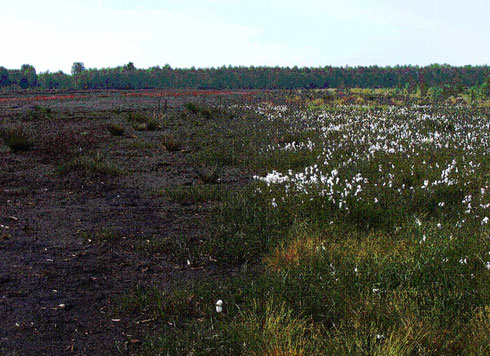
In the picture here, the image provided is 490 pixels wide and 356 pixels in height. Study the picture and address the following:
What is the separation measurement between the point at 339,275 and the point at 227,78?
362 feet

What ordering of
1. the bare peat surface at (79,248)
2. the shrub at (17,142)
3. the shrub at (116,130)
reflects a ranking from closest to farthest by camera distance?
the bare peat surface at (79,248) < the shrub at (17,142) < the shrub at (116,130)

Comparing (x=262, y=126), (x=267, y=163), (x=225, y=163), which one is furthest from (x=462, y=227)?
(x=262, y=126)

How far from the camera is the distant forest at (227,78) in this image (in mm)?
96062

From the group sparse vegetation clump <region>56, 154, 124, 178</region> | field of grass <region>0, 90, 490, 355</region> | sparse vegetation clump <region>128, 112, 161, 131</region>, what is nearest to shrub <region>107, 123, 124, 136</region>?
sparse vegetation clump <region>128, 112, 161, 131</region>

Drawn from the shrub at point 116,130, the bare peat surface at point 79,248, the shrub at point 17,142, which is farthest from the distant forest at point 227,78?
the bare peat surface at point 79,248

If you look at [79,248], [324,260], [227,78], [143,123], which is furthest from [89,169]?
[227,78]

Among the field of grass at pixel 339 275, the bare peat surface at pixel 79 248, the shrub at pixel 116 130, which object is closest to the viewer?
the field of grass at pixel 339 275

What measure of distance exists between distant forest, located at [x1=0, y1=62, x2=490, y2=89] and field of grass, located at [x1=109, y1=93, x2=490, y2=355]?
310ft

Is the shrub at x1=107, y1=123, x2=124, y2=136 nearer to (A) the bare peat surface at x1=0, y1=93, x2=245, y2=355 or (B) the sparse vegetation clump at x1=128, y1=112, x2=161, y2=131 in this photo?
(B) the sparse vegetation clump at x1=128, y1=112, x2=161, y2=131

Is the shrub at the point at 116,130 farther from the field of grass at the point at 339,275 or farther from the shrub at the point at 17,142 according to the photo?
the field of grass at the point at 339,275

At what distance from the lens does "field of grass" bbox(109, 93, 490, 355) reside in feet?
10.4

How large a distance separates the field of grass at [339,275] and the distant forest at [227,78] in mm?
94617

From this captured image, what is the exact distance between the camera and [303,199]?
6.95m

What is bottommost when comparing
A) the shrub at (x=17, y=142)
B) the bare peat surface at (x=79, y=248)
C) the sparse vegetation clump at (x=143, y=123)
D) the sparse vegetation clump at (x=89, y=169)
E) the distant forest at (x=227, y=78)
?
the bare peat surface at (x=79, y=248)
